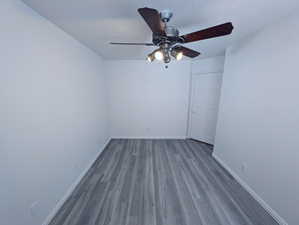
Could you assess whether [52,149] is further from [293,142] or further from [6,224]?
[293,142]

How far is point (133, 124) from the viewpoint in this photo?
4035 mm

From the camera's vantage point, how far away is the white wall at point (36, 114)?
1094mm

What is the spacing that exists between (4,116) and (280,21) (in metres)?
3.01

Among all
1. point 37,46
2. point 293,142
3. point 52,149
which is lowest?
point 52,149

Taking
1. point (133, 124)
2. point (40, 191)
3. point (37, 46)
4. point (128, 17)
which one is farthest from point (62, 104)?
point (133, 124)

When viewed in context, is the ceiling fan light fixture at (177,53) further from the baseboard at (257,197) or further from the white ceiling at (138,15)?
the baseboard at (257,197)

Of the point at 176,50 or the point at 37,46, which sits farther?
the point at 176,50

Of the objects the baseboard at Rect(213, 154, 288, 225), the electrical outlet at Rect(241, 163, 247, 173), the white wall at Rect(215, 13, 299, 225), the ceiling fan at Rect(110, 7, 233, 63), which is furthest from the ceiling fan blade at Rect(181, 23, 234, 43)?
the baseboard at Rect(213, 154, 288, 225)

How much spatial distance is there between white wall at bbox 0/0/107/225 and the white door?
3026 millimetres

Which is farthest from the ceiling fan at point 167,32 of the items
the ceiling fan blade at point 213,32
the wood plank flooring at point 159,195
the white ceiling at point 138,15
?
the wood plank flooring at point 159,195

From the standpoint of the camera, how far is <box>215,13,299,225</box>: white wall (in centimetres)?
141

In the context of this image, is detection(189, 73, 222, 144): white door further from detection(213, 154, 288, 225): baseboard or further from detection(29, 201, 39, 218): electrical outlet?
detection(29, 201, 39, 218): electrical outlet

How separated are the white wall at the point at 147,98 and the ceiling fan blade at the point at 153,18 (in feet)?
8.31

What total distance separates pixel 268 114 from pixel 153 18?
184 centimetres
